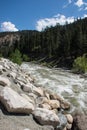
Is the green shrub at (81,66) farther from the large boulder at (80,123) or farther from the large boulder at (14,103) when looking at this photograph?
the large boulder at (14,103)

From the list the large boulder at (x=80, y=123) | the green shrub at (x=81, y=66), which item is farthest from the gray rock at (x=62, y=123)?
the green shrub at (x=81, y=66)

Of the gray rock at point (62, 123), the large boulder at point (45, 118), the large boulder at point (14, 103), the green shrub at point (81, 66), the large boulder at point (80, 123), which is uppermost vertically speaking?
the large boulder at point (14, 103)

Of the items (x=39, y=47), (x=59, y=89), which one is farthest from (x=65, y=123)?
(x=39, y=47)

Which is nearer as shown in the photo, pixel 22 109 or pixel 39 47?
pixel 22 109

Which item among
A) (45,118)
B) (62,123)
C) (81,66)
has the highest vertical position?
(45,118)

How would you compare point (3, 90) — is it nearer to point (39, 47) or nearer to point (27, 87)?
point (27, 87)

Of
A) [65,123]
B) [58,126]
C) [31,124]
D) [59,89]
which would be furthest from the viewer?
[59,89]

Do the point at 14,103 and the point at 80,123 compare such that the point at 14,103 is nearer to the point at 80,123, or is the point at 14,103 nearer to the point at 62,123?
the point at 62,123

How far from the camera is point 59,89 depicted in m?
26.2

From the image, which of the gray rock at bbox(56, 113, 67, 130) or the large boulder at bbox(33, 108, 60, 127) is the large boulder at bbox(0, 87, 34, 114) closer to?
the large boulder at bbox(33, 108, 60, 127)

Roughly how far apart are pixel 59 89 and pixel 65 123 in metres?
13.2

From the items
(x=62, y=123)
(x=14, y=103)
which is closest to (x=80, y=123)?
(x=62, y=123)

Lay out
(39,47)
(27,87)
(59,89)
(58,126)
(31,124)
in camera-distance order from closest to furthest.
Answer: (31,124) < (58,126) < (27,87) < (59,89) < (39,47)

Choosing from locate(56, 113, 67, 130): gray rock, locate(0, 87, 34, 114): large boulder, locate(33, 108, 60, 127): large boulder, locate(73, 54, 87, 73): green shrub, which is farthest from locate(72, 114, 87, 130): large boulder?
locate(73, 54, 87, 73): green shrub
